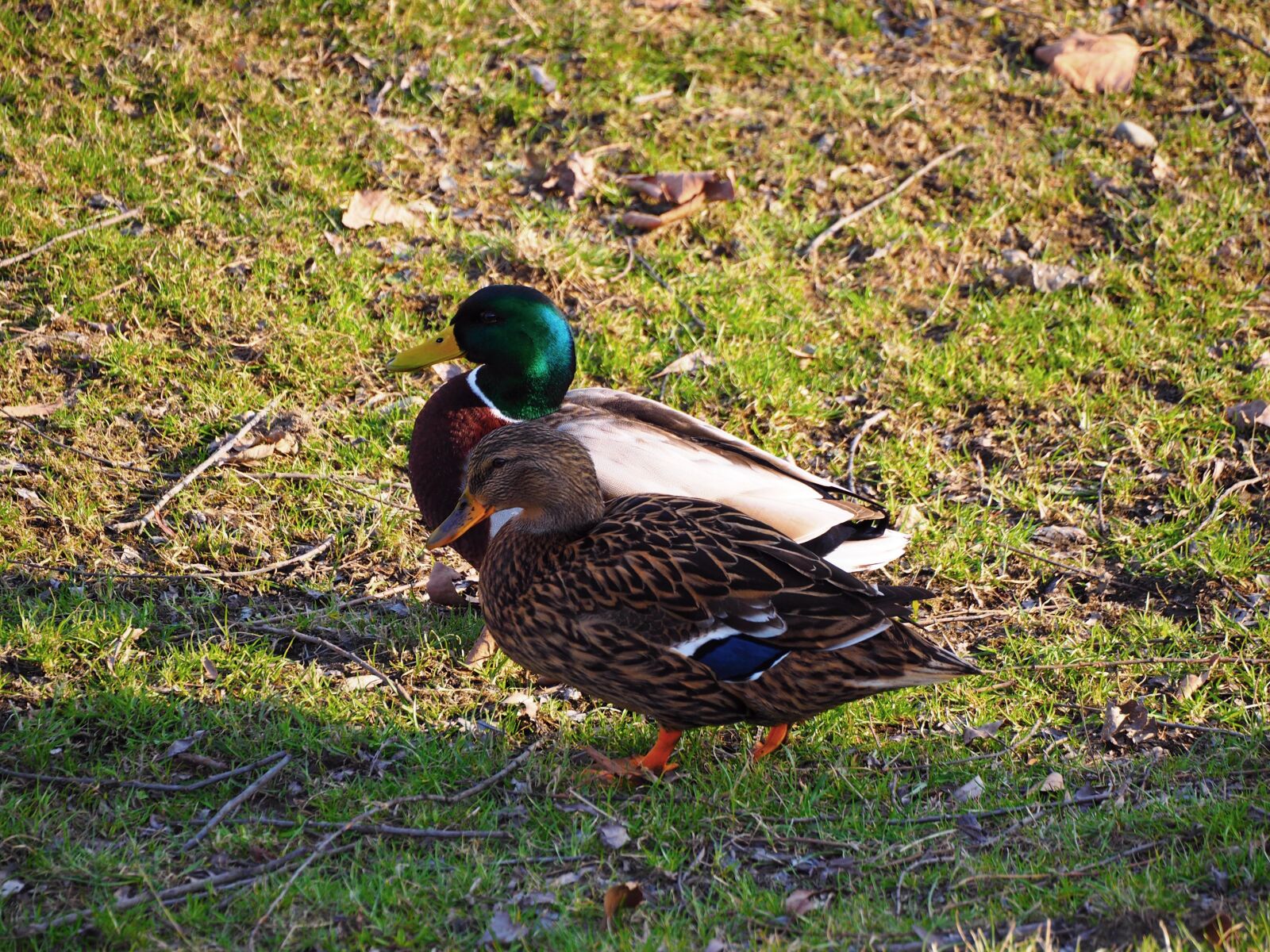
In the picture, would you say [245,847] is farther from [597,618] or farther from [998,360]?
[998,360]

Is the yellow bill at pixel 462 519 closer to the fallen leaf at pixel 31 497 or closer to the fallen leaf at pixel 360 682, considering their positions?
the fallen leaf at pixel 360 682

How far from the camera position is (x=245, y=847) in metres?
2.79

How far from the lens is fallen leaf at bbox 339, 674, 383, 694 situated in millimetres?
3494

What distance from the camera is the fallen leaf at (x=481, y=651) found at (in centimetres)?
362

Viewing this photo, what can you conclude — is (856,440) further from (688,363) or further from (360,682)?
(360,682)

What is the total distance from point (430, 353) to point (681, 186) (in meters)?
1.86

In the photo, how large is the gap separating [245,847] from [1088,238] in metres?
4.29

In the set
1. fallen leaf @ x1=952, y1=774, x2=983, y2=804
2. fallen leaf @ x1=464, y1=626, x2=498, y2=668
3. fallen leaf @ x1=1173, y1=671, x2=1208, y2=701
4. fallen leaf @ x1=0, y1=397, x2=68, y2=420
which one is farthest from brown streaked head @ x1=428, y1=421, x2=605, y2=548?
fallen leaf @ x1=0, y1=397, x2=68, y2=420

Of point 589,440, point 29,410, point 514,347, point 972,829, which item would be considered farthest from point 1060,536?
point 29,410

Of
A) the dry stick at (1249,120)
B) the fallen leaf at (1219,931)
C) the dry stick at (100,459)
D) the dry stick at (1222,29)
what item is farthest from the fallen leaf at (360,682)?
the dry stick at (1222,29)

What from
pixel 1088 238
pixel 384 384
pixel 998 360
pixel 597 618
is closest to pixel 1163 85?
pixel 1088 238

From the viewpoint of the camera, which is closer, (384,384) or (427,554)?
(427,554)

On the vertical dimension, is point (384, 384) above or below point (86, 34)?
below

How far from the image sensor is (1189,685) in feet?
11.6
